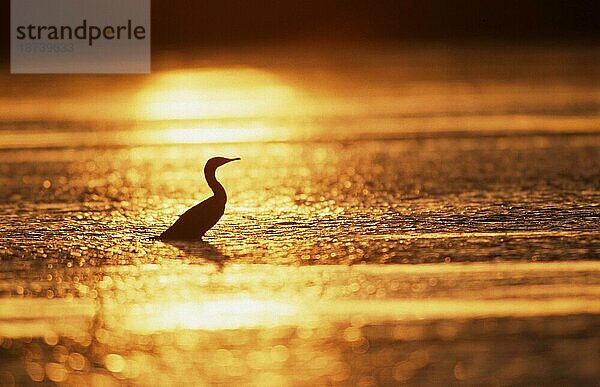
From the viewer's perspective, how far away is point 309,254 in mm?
11781

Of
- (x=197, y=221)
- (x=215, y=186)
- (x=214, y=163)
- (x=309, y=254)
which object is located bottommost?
(x=309, y=254)

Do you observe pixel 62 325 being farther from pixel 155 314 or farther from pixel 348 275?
pixel 348 275

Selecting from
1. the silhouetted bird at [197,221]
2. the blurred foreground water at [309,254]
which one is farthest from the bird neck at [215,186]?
the blurred foreground water at [309,254]

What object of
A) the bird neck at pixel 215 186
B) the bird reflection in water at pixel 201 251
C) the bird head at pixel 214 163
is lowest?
the bird reflection in water at pixel 201 251

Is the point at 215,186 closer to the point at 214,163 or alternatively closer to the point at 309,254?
the point at 214,163

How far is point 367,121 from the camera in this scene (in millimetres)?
22750

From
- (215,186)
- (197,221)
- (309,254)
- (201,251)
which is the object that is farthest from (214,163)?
(309,254)

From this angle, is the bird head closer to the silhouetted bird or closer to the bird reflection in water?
the silhouetted bird

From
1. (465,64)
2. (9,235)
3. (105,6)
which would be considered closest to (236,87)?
(465,64)

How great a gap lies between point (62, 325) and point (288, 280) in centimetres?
171

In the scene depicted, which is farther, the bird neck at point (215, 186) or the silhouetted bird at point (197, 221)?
the bird neck at point (215, 186)

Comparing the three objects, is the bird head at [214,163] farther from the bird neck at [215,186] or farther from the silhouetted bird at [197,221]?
the silhouetted bird at [197,221]

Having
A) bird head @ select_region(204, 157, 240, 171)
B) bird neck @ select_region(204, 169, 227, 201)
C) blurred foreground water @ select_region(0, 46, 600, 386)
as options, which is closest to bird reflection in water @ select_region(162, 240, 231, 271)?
blurred foreground water @ select_region(0, 46, 600, 386)

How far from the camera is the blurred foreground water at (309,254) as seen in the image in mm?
8867
